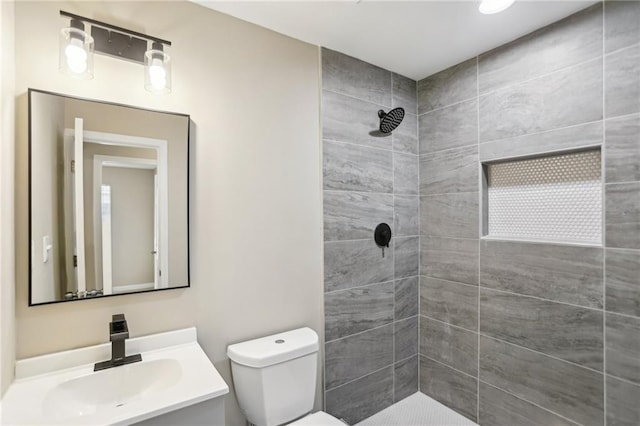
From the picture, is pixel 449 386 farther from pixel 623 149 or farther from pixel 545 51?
pixel 545 51

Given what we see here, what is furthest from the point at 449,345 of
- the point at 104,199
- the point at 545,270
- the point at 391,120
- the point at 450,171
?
the point at 104,199

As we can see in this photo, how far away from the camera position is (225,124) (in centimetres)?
161

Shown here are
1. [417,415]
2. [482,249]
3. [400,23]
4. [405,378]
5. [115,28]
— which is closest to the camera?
[115,28]

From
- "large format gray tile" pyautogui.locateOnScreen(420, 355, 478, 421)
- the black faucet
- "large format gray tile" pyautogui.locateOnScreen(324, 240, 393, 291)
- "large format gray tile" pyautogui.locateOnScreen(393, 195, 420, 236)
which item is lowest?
"large format gray tile" pyautogui.locateOnScreen(420, 355, 478, 421)

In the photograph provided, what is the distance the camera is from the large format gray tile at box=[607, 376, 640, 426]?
1.45 metres

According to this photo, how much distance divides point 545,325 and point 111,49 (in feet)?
8.37

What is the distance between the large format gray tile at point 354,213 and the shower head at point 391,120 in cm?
45

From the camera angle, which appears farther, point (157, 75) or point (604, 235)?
point (604, 235)

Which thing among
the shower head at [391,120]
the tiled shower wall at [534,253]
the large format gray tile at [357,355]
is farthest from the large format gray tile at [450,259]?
the shower head at [391,120]

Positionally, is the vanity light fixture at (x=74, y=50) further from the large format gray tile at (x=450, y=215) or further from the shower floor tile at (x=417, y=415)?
the shower floor tile at (x=417, y=415)

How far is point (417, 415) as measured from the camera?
2172 millimetres

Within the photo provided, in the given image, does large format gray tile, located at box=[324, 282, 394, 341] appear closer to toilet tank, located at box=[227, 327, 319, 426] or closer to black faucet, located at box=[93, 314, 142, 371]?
toilet tank, located at box=[227, 327, 319, 426]

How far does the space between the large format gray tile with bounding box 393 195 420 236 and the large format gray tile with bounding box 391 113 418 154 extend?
359mm

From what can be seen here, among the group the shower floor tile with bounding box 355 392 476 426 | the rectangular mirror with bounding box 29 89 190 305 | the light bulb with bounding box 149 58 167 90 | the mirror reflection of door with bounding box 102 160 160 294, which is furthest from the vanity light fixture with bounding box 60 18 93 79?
the shower floor tile with bounding box 355 392 476 426
